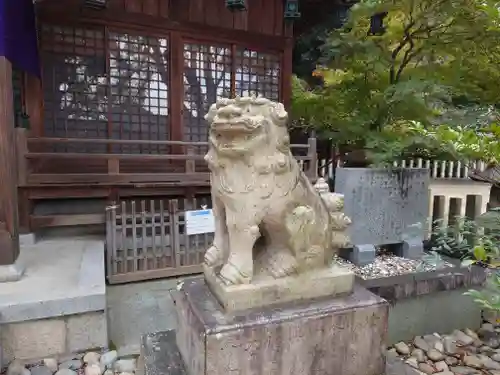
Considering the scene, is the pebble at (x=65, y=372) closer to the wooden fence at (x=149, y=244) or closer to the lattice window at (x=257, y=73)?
the wooden fence at (x=149, y=244)

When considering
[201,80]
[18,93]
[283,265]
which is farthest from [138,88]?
[283,265]

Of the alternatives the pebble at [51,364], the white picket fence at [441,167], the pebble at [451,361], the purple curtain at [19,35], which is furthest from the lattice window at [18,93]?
the pebble at [451,361]

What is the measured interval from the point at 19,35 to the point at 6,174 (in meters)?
1.74

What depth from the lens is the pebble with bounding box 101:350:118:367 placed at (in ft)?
10.3

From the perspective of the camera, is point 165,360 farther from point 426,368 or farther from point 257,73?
point 257,73

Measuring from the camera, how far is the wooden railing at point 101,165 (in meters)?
4.62

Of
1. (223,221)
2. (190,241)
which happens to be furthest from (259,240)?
(190,241)

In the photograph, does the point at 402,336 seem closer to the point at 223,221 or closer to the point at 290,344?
the point at 290,344

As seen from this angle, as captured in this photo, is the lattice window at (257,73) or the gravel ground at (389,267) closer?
the gravel ground at (389,267)

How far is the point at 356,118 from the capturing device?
6.08 m

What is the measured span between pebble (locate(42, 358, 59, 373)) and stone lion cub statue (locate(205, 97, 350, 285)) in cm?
207

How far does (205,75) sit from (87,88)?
2.00m

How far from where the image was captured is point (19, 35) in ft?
13.6

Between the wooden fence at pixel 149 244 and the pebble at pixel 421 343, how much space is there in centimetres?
278
